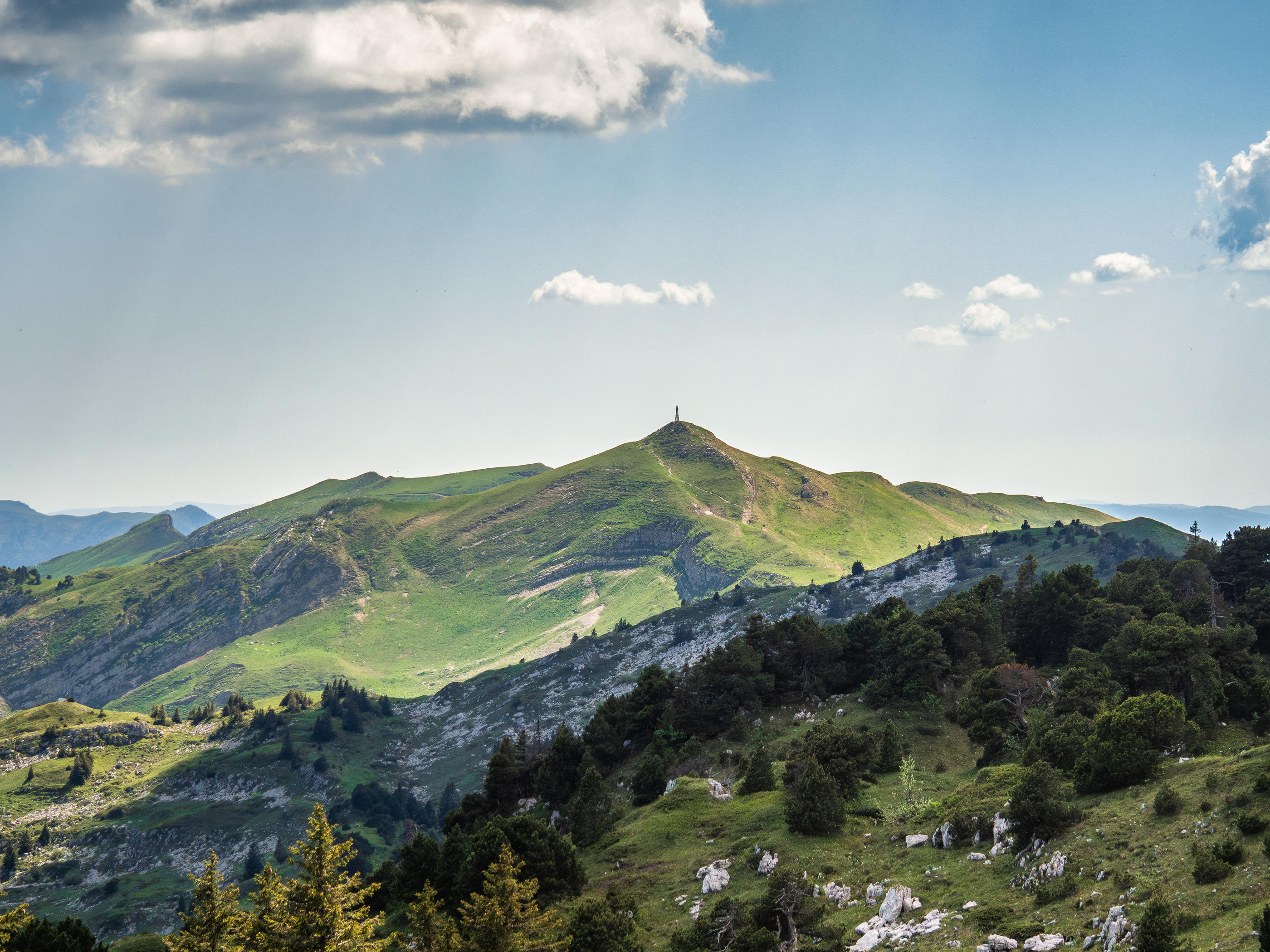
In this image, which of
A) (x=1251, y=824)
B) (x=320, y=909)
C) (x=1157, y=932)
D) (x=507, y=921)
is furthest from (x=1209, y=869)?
(x=320, y=909)

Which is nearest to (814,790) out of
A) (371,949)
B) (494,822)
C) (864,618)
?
(494,822)

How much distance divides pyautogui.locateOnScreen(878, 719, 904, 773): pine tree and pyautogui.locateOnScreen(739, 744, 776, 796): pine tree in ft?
40.1

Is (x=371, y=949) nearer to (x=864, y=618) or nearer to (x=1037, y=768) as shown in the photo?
(x=1037, y=768)

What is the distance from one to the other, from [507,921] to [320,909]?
12160 mm

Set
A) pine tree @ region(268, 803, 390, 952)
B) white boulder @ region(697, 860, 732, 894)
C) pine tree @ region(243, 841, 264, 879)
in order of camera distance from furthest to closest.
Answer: pine tree @ region(243, 841, 264, 879)
white boulder @ region(697, 860, 732, 894)
pine tree @ region(268, 803, 390, 952)

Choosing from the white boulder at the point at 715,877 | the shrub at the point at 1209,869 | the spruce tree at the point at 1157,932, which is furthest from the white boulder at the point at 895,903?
the spruce tree at the point at 1157,932

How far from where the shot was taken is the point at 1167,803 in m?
54.1

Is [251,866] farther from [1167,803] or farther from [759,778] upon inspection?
[1167,803]

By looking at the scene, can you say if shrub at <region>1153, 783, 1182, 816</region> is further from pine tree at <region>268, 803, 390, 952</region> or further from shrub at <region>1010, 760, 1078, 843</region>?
pine tree at <region>268, 803, 390, 952</region>

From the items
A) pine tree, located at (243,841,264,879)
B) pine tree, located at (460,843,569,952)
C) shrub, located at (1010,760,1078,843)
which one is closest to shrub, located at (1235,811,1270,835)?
shrub, located at (1010,760,1078,843)

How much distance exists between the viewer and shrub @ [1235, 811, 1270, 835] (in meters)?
46.0

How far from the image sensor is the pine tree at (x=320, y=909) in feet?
153

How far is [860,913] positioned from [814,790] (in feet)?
56.1

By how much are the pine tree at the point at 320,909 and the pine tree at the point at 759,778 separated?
4831cm
